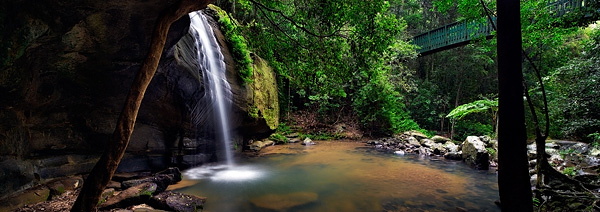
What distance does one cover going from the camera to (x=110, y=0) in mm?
4156

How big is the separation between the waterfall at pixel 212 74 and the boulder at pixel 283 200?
11.7ft

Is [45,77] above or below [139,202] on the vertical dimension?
above

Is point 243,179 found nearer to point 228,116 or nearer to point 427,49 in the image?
point 228,116

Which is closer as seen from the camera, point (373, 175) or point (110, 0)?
point (110, 0)

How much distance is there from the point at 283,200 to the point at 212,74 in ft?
15.3

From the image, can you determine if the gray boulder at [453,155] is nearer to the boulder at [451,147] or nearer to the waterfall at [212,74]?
the boulder at [451,147]

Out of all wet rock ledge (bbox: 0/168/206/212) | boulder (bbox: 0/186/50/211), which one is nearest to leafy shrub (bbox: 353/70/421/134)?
wet rock ledge (bbox: 0/168/206/212)

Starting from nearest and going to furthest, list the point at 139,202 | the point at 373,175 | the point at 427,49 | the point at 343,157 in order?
the point at 139,202, the point at 373,175, the point at 343,157, the point at 427,49

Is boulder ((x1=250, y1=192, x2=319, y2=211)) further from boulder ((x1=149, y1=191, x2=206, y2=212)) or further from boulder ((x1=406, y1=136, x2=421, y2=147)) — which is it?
boulder ((x1=406, y1=136, x2=421, y2=147))

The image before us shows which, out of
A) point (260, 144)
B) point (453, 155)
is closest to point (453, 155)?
point (453, 155)

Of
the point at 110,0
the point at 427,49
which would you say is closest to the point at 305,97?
the point at 427,49

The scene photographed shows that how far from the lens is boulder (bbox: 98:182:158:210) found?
4.53m

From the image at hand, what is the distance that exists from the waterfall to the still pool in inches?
63.7

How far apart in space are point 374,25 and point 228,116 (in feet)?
19.3
